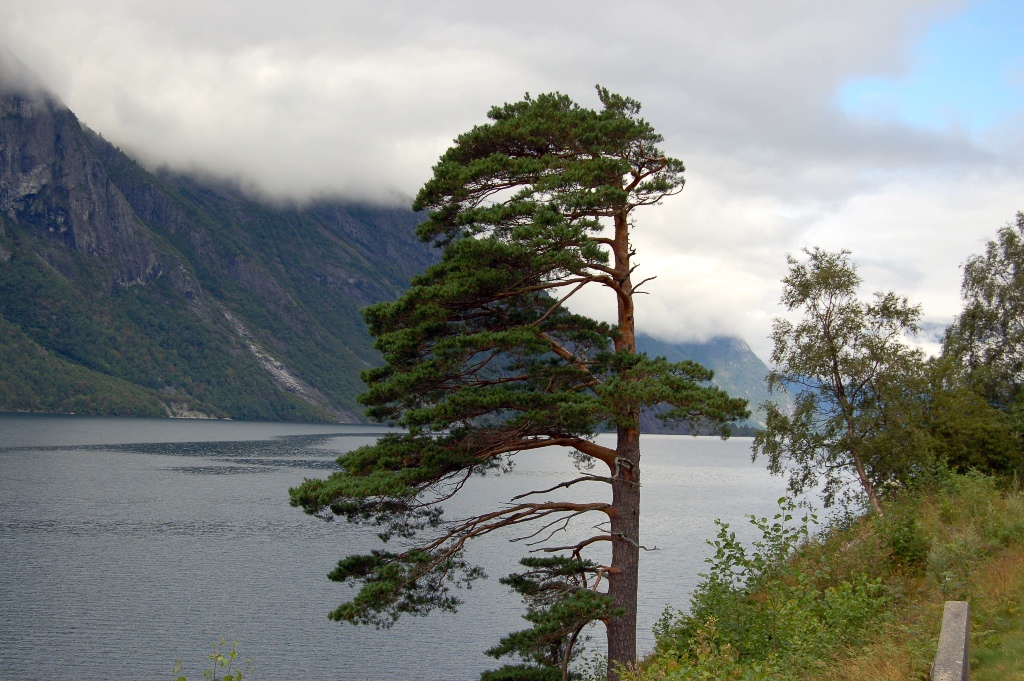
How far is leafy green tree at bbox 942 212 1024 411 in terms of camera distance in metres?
32.5

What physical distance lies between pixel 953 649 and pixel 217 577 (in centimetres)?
4696

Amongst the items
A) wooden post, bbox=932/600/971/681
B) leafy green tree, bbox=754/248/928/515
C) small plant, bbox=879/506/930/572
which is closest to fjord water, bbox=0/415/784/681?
leafy green tree, bbox=754/248/928/515

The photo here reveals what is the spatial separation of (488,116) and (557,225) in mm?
4237

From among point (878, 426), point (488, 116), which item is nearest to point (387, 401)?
point (488, 116)

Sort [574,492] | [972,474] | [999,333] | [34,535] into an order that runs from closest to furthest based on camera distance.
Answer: [972,474] → [999,333] → [34,535] → [574,492]

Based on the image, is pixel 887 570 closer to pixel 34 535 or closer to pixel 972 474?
pixel 972 474

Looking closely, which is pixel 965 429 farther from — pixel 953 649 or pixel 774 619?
pixel 953 649

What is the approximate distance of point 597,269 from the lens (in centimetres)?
1512

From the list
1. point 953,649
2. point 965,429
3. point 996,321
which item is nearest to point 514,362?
point 953,649

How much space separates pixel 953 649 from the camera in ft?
18.5

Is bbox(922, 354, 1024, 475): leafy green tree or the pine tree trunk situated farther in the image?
bbox(922, 354, 1024, 475): leafy green tree

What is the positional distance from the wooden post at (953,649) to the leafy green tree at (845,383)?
2020 centimetres

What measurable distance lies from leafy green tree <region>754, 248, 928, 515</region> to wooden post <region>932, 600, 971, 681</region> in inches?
795

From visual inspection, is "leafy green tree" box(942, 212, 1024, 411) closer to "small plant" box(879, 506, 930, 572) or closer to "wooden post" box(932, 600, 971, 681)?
"small plant" box(879, 506, 930, 572)
